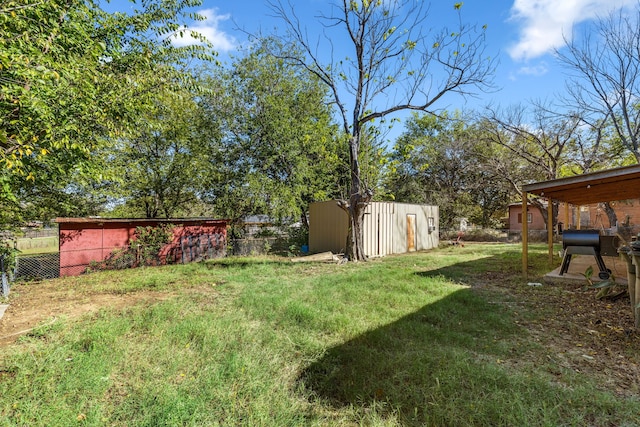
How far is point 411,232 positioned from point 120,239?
36.1ft

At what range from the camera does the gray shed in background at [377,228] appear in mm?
→ 11016

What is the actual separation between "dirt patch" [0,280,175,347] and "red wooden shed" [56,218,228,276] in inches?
55.9

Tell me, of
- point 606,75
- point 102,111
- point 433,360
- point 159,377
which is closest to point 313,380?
point 433,360

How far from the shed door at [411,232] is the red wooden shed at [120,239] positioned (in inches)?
308

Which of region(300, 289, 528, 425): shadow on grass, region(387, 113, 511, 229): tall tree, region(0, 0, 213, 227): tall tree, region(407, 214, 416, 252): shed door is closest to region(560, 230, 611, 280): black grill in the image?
region(300, 289, 528, 425): shadow on grass

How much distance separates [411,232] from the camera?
1299 cm

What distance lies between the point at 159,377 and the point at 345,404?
1.64m

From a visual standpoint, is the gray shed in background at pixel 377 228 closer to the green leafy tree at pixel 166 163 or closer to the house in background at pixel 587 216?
the green leafy tree at pixel 166 163

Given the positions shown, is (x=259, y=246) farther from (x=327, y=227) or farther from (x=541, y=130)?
(x=541, y=130)

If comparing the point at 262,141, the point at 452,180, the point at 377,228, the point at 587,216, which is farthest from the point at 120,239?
the point at 587,216

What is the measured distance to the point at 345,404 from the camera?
2.23 meters

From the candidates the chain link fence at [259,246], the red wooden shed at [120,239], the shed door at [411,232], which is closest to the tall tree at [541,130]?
the shed door at [411,232]

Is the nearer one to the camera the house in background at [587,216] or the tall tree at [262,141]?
the tall tree at [262,141]

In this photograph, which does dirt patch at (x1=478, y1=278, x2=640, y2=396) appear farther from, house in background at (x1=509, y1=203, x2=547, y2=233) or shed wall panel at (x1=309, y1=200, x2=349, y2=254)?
house in background at (x1=509, y1=203, x2=547, y2=233)
